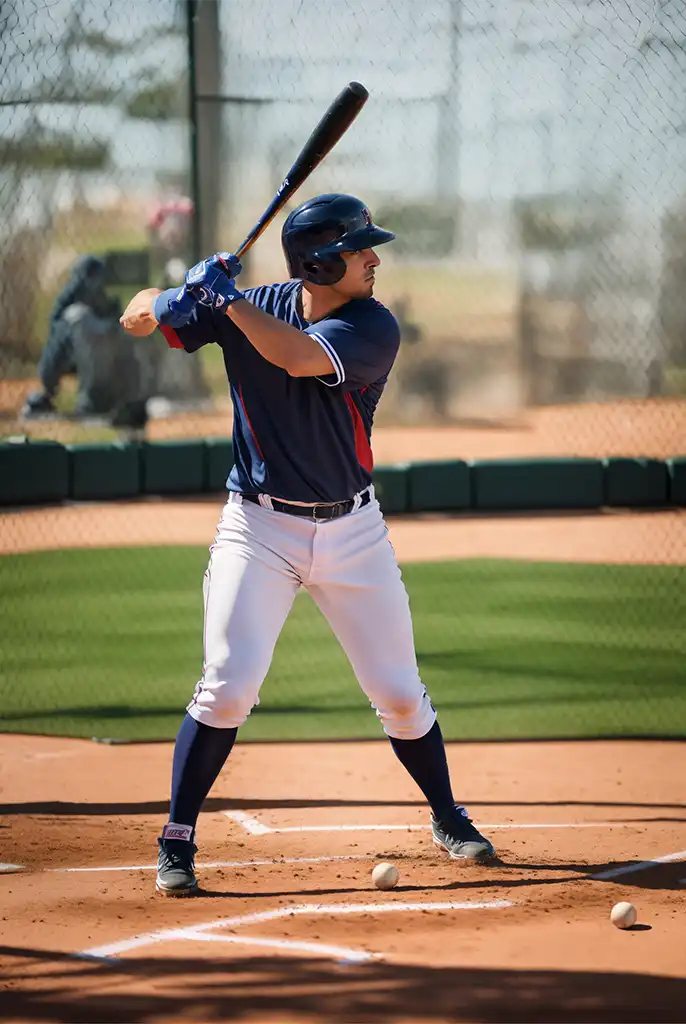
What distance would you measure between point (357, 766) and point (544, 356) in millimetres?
9796

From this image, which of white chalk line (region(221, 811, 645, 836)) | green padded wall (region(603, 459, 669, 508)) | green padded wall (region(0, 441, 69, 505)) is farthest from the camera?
green padded wall (region(603, 459, 669, 508))

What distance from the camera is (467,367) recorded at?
1415 cm

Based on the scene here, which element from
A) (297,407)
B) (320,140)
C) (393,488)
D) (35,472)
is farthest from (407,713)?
(393,488)

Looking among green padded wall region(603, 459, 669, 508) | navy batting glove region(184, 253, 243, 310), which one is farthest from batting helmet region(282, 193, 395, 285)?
green padded wall region(603, 459, 669, 508)

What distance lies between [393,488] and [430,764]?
7.14 metres

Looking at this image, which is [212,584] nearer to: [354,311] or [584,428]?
[354,311]

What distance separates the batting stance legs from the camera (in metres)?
4.03

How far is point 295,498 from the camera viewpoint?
13.4 ft

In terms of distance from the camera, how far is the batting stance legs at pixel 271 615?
403 centimetres

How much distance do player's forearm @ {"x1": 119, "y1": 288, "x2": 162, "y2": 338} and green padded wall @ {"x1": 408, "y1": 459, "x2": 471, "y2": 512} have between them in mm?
7318

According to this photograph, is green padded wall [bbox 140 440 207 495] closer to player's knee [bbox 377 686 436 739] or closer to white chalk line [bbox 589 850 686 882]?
player's knee [bbox 377 686 436 739]

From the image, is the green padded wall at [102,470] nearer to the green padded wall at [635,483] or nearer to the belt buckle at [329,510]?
the green padded wall at [635,483]

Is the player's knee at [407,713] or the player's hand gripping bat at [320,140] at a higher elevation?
the player's hand gripping bat at [320,140]

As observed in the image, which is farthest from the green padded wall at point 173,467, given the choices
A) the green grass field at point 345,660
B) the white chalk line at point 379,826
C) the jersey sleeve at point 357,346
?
the jersey sleeve at point 357,346
